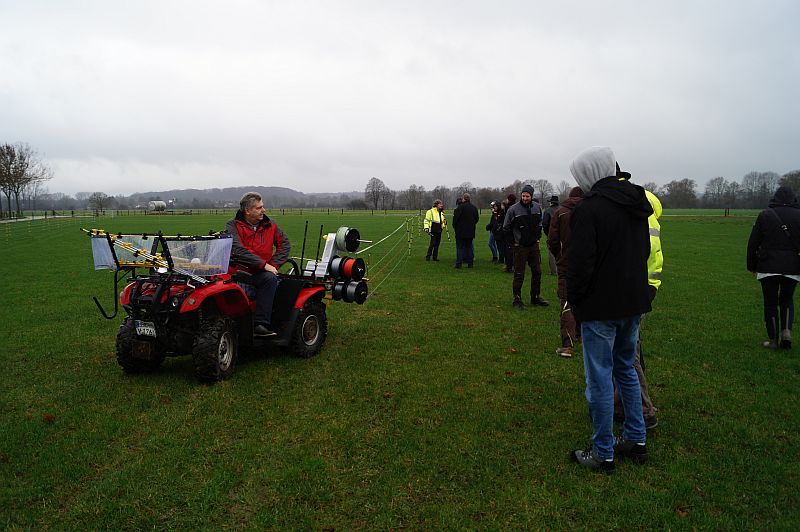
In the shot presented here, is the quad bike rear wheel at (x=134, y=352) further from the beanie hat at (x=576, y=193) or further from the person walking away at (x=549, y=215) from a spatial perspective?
the person walking away at (x=549, y=215)

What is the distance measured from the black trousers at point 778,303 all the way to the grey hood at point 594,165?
406cm

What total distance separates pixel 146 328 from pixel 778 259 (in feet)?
23.3

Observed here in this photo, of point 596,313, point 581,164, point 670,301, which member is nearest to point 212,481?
point 596,313

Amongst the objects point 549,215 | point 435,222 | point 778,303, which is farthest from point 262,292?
point 435,222

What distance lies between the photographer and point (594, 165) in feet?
12.1

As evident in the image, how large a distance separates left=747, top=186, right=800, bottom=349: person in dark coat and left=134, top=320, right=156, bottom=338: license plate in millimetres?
6744

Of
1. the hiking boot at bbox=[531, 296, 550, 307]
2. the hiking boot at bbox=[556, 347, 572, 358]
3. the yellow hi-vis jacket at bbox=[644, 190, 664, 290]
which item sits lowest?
the hiking boot at bbox=[556, 347, 572, 358]

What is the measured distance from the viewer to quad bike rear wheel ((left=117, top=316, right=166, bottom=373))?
17.3ft

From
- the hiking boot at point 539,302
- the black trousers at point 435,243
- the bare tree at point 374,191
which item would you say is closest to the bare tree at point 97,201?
the bare tree at point 374,191

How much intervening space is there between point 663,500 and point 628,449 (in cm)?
51

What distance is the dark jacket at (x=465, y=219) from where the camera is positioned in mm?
14086

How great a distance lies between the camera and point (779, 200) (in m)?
6.48

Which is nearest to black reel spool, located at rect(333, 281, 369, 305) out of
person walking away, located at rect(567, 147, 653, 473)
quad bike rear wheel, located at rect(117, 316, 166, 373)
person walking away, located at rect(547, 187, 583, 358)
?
quad bike rear wheel, located at rect(117, 316, 166, 373)

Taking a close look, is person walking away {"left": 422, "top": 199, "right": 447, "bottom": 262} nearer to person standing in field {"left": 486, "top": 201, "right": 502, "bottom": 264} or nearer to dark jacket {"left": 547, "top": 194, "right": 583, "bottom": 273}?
person standing in field {"left": 486, "top": 201, "right": 502, "bottom": 264}
